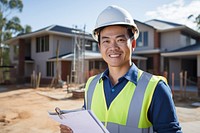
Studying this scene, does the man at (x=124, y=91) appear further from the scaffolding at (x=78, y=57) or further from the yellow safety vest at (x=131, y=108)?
the scaffolding at (x=78, y=57)

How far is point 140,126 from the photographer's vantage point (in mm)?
1515

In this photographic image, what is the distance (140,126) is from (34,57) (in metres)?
25.6

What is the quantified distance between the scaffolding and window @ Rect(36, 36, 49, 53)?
4.50 metres

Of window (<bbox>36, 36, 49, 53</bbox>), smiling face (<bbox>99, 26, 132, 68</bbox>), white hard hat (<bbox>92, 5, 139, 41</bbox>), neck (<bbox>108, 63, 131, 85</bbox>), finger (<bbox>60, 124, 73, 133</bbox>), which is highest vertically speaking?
window (<bbox>36, 36, 49, 53</bbox>)

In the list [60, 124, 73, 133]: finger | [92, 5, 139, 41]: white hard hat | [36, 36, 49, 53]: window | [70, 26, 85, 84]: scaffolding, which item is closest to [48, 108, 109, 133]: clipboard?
[60, 124, 73, 133]: finger

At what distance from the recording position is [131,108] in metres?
1.55

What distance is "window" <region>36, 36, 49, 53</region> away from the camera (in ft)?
77.9

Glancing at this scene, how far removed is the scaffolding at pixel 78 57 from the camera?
19.0 meters

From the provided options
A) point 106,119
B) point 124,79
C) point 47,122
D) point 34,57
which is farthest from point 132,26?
point 34,57

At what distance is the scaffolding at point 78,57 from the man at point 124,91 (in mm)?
16650

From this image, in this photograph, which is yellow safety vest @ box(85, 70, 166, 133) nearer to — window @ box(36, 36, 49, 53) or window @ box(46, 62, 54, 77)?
window @ box(46, 62, 54, 77)

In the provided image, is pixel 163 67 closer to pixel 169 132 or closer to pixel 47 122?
pixel 47 122

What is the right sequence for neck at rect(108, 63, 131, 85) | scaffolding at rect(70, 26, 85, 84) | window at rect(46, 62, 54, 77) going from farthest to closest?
window at rect(46, 62, 54, 77), scaffolding at rect(70, 26, 85, 84), neck at rect(108, 63, 131, 85)

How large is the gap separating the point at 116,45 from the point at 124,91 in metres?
0.38
